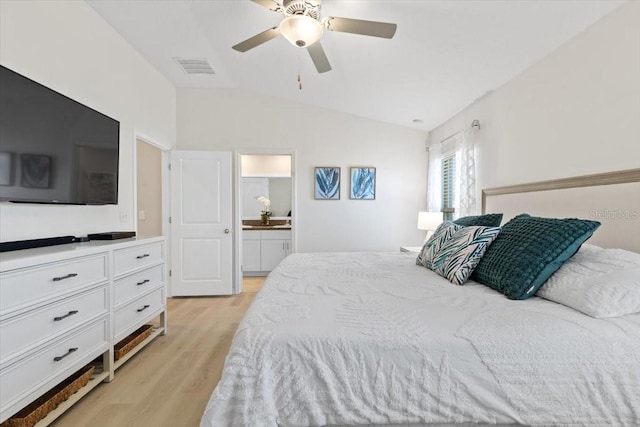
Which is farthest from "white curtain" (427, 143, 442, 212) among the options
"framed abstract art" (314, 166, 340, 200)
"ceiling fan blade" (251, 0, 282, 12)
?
"ceiling fan blade" (251, 0, 282, 12)

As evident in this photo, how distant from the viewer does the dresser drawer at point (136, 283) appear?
6.77ft

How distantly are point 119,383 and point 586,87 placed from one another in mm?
3548

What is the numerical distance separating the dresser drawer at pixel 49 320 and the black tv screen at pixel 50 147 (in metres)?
0.64

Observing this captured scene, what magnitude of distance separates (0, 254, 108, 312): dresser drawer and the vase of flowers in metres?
3.63

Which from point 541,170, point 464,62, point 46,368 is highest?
point 464,62

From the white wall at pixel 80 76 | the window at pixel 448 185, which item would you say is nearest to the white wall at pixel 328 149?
the window at pixel 448 185

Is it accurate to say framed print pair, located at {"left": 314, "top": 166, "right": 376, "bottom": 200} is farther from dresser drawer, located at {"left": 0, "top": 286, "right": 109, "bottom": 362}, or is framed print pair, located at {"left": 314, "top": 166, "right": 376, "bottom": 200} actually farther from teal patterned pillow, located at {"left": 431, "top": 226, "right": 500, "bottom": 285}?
dresser drawer, located at {"left": 0, "top": 286, "right": 109, "bottom": 362}

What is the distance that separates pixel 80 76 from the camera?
2.29m

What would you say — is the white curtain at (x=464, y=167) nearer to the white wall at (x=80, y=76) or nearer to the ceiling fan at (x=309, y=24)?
the ceiling fan at (x=309, y=24)

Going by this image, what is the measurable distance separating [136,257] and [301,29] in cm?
198

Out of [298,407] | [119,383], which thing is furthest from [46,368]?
[298,407]

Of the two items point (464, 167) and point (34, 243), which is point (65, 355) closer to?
point (34, 243)

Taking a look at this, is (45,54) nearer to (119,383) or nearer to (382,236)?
(119,383)

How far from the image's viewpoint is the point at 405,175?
4.31 metres
